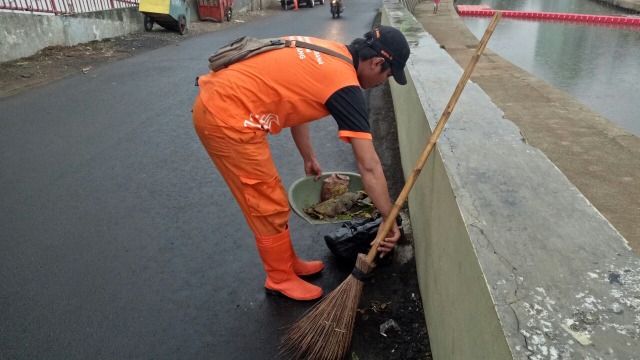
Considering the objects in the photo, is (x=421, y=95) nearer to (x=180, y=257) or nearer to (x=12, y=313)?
(x=180, y=257)

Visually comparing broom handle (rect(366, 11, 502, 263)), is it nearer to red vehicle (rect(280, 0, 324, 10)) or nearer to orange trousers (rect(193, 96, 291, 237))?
orange trousers (rect(193, 96, 291, 237))

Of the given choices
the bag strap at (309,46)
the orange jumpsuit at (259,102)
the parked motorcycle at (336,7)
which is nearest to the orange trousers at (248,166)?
the orange jumpsuit at (259,102)

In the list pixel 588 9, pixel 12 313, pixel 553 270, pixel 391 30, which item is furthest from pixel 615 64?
pixel 588 9

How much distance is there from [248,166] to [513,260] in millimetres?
1455

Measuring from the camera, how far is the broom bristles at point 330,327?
2.44 metres

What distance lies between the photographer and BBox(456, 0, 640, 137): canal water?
838cm

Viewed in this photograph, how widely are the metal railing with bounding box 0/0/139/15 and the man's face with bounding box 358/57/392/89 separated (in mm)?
9535

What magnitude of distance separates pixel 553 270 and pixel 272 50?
1725mm

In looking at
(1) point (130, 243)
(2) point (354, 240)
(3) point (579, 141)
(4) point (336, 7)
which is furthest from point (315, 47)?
(4) point (336, 7)

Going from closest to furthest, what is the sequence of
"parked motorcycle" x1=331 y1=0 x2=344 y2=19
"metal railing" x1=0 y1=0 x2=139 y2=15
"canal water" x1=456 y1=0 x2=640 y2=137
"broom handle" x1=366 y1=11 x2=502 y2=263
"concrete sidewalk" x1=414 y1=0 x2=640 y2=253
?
"broom handle" x1=366 y1=11 x2=502 y2=263, "concrete sidewalk" x1=414 y1=0 x2=640 y2=253, "canal water" x1=456 y1=0 x2=640 y2=137, "metal railing" x1=0 y1=0 x2=139 y2=15, "parked motorcycle" x1=331 y1=0 x2=344 y2=19

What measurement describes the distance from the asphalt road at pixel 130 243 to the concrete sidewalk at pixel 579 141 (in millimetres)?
2011

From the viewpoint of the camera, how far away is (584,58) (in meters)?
11.8

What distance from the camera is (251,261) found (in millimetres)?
3291

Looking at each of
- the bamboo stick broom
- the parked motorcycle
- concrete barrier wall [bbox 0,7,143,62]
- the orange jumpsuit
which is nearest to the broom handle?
the bamboo stick broom
